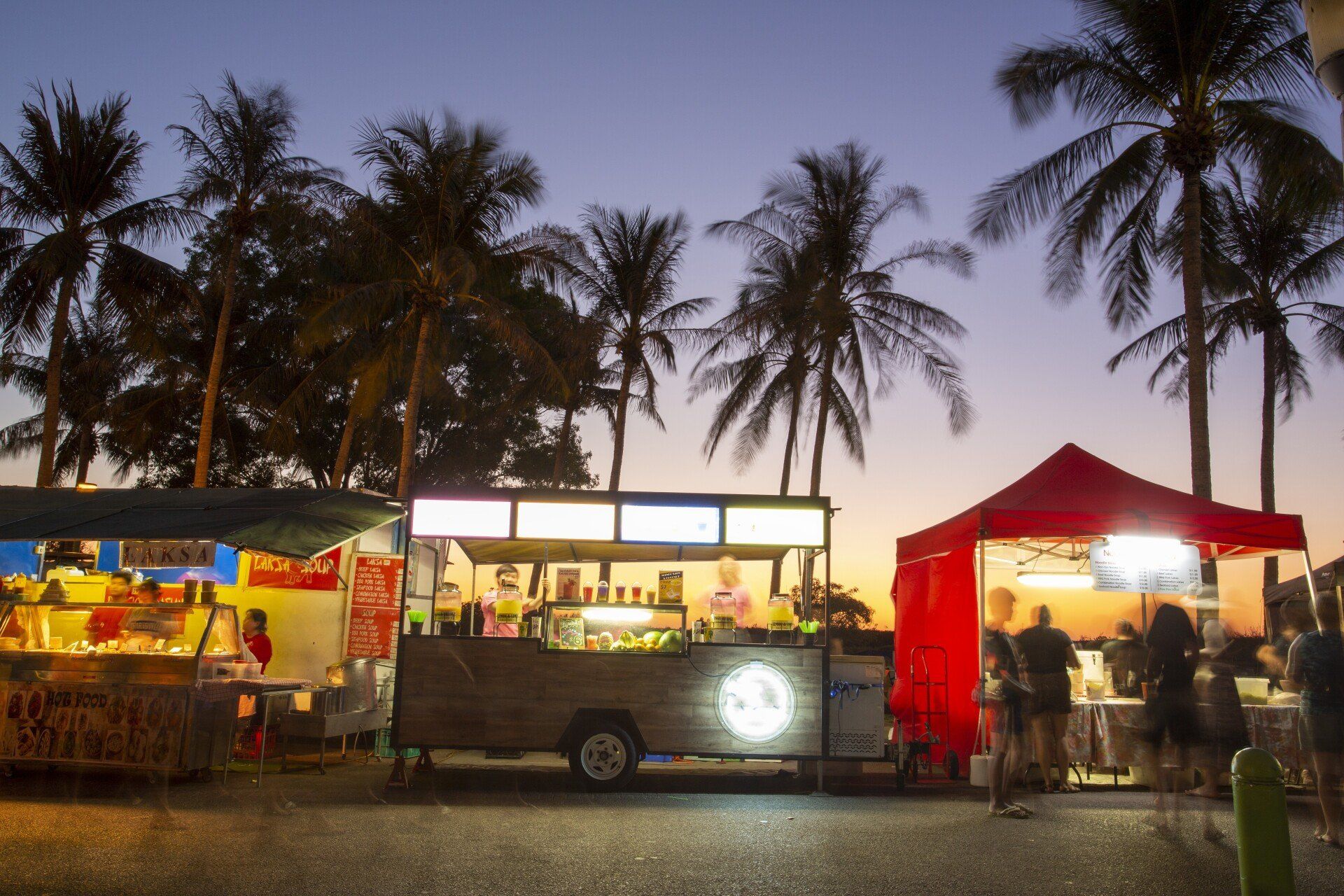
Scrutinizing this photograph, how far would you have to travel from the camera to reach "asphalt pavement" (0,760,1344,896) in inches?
220

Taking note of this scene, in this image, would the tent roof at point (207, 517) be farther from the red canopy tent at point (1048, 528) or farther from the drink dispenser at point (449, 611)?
the red canopy tent at point (1048, 528)

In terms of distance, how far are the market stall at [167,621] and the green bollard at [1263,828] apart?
27.2ft

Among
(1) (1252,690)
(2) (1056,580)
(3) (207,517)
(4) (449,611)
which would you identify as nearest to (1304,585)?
(2) (1056,580)

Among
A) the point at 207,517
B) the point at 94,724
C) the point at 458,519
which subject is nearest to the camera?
the point at 94,724

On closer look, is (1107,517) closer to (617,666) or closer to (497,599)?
(617,666)

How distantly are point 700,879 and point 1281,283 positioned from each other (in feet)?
83.0

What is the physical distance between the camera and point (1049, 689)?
9.72m

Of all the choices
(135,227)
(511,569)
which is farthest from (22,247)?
(511,569)

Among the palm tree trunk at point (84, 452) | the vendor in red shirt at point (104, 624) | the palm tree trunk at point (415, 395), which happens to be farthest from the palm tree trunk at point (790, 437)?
the palm tree trunk at point (84, 452)

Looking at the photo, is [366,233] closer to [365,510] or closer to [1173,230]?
[365,510]

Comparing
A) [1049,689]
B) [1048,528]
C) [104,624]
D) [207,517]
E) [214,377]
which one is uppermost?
[214,377]

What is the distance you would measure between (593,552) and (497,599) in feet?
5.23

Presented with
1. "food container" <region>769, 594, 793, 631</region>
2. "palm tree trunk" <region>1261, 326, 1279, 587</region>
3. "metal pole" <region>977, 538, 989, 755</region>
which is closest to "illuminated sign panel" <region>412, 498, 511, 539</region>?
"food container" <region>769, 594, 793, 631</region>

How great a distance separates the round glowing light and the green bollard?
17.3 feet
